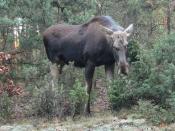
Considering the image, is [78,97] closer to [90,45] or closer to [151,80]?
[90,45]

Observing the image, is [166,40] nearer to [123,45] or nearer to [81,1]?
[123,45]

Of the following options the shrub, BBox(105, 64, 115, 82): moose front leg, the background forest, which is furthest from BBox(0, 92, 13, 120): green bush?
BBox(105, 64, 115, 82): moose front leg

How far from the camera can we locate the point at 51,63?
14242 mm

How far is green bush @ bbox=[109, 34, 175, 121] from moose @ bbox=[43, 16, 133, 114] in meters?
0.48

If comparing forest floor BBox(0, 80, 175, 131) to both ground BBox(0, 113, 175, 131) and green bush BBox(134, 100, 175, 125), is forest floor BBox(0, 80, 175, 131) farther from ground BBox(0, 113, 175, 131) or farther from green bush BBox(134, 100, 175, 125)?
green bush BBox(134, 100, 175, 125)

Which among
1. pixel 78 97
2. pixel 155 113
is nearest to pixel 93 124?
pixel 78 97

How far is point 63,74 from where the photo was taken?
1330 cm

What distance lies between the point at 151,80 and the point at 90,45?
1899mm

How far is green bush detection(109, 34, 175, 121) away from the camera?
11.5m

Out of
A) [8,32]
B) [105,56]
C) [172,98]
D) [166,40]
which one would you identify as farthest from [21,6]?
[172,98]

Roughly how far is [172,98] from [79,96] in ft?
7.24

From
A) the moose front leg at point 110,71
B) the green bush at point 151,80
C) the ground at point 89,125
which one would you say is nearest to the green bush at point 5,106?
the ground at point 89,125

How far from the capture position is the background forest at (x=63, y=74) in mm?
11695

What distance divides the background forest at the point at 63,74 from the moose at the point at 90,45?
39 centimetres
